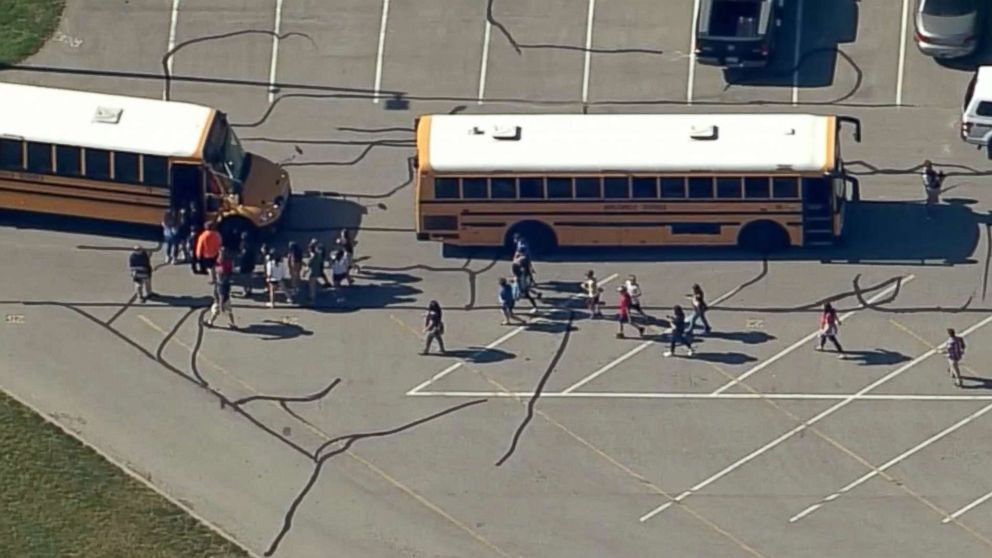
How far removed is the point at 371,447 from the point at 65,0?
17.4 meters

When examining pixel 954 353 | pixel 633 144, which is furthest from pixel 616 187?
pixel 954 353

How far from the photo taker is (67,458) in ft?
175

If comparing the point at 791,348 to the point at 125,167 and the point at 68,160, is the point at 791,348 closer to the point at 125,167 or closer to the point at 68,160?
the point at 125,167

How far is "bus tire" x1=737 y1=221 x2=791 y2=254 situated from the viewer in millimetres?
58562

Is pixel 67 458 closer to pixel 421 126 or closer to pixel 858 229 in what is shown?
pixel 421 126

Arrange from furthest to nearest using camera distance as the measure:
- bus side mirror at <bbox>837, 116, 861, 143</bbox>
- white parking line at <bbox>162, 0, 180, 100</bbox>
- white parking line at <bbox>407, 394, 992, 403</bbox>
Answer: white parking line at <bbox>162, 0, 180, 100</bbox> → bus side mirror at <bbox>837, 116, 861, 143</bbox> → white parking line at <bbox>407, 394, 992, 403</bbox>

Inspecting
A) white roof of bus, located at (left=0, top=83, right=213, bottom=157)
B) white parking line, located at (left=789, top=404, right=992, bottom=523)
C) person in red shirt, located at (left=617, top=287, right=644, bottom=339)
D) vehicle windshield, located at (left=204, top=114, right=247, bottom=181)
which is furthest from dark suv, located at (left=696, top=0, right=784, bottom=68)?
white parking line, located at (left=789, top=404, right=992, bottom=523)

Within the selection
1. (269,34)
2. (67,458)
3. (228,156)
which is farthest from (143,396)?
(269,34)

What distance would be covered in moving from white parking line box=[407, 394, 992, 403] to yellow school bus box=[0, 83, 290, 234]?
673 centimetres

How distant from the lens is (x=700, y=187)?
58.2 m

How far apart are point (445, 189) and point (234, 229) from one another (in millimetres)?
4355

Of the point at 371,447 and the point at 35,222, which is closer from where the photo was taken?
the point at 371,447

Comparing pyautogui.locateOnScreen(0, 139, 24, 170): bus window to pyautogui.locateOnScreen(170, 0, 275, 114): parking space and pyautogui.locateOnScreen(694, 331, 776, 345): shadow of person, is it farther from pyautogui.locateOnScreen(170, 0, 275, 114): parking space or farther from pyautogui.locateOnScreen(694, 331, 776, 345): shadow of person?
pyautogui.locateOnScreen(694, 331, 776, 345): shadow of person

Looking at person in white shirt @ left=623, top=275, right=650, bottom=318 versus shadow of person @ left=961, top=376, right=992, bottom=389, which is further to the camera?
person in white shirt @ left=623, top=275, right=650, bottom=318
